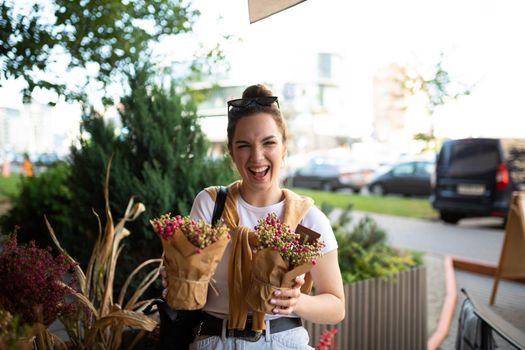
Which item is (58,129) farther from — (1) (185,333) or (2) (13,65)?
(1) (185,333)

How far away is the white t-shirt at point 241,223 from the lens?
→ 162 centimetres

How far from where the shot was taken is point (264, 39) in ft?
13.0

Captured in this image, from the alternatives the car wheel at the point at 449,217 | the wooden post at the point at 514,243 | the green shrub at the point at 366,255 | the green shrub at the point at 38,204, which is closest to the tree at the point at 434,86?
the wooden post at the point at 514,243

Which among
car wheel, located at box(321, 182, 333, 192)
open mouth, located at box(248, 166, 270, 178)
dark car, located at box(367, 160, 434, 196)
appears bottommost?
car wheel, located at box(321, 182, 333, 192)

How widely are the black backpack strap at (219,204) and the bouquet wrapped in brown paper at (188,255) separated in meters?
0.38

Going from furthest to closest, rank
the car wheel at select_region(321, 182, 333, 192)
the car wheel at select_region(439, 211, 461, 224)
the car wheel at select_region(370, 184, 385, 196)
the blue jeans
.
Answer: the car wheel at select_region(321, 182, 333, 192)
the car wheel at select_region(370, 184, 385, 196)
the car wheel at select_region(439, 211, 461, 224)
the blue jeans

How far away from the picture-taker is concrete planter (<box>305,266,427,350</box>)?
341 centimetres

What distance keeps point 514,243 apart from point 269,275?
464 cm

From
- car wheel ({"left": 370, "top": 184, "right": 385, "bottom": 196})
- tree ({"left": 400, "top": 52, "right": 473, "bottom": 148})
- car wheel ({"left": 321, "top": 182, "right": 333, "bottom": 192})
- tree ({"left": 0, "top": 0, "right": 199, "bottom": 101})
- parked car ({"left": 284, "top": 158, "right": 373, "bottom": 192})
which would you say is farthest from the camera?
car wheel ({"left": 321, "top": 182, "right": 333, "bottom": 192})

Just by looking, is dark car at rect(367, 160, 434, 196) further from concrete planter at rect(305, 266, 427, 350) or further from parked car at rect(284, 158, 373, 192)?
concrete planter at rect(305, 266, 427, 350)

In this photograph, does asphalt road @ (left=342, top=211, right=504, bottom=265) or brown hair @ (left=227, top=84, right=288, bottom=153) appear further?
asphalt road @ (left=342, top=211, right=504, bottom=265)

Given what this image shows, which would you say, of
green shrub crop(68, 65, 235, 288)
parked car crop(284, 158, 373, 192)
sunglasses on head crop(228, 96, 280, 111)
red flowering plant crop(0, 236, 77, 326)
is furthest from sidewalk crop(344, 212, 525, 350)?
parked car crop(284, 158, 373, 192)

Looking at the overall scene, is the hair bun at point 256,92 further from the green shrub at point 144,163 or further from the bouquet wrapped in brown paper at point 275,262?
the green shrub at point 144,163

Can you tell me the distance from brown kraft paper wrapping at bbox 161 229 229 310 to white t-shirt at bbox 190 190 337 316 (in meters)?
0.28
